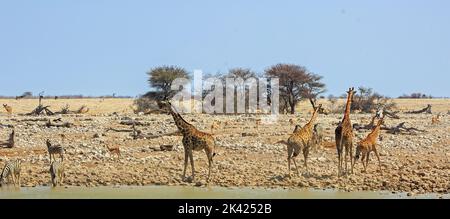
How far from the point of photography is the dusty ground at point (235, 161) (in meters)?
14.5

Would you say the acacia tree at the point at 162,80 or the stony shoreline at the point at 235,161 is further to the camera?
the acacia tree at the point at 162,80

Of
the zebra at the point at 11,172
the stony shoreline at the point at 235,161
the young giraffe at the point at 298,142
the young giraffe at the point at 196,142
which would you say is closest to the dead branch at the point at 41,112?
the stony shoreline at the point at 235,161

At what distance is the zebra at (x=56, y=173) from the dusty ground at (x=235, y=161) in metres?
0.19

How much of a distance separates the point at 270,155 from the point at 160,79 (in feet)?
94.5

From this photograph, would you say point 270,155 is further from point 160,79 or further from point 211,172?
point 160,79

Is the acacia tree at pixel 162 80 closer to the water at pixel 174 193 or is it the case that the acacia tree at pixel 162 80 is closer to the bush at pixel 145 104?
the bush at pixel 145 104

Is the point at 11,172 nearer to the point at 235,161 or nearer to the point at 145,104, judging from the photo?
the point at 235,161

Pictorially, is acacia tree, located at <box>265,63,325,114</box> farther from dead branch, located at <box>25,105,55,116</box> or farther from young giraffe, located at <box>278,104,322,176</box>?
young giraffe, located at <box>278,104,322,176</box>

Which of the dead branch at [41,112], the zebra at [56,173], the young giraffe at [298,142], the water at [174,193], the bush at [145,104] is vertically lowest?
the water at [174,193]

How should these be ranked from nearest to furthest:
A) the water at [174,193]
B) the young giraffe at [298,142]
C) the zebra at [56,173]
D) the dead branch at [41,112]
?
the water at [174,193], the zebra at [56,173], the young giraffe at [298,142], the dead branch at [41,112]

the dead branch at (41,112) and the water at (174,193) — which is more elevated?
the dead branch at (41,112)

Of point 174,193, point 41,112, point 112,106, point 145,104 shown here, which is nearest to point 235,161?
point 174,193
